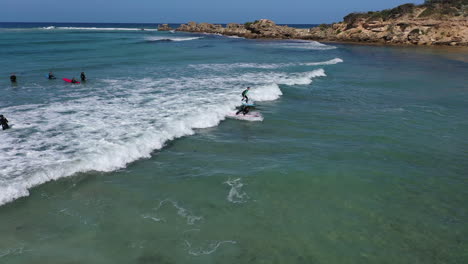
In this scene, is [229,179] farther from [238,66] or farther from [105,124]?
[238,66]

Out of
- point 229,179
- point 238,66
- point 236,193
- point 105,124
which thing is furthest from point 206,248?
point 238,66

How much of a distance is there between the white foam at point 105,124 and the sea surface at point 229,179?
8 centimetres

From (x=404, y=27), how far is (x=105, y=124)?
3080 inches

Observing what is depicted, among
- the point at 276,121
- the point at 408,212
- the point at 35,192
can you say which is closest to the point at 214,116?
the point at 276,121

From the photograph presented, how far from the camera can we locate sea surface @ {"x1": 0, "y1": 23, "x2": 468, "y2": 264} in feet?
26.9

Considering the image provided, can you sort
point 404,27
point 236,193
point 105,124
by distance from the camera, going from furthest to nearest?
point 404,27 < point 105,124 < point 236,193

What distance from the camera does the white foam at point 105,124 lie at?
468 inches

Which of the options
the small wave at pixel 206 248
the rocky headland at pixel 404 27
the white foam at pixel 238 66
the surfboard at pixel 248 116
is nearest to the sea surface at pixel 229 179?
the small wave at pixel 206 248

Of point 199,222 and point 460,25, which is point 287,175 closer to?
point 199,222

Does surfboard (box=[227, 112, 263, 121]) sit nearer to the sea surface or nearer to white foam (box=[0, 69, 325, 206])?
the sea surface

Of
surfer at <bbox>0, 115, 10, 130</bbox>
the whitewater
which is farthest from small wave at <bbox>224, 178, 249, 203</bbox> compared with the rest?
surfer at <bbox>0, 115, 10, 130</bbox>

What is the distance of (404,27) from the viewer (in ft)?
249

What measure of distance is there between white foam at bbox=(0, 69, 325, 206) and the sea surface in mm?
83

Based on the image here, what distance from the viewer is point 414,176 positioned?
11.9 metres
